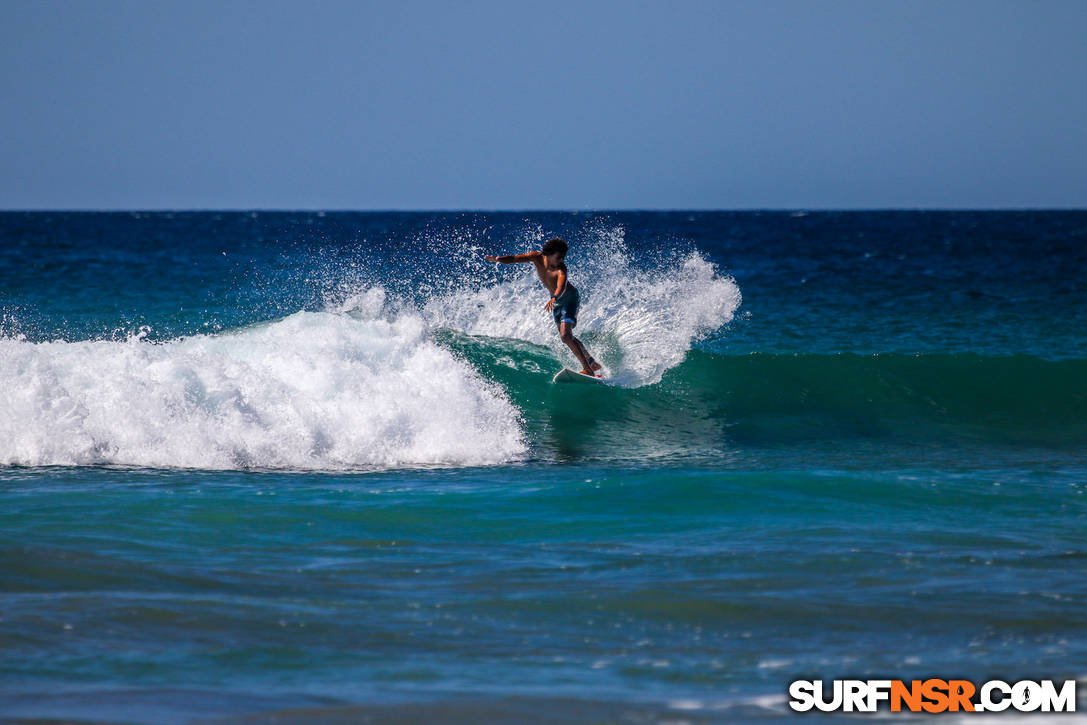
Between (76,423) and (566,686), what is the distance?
6.69 meters

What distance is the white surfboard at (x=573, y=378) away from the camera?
1195 cm

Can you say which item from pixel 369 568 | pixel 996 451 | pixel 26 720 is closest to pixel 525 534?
pixel 369 568

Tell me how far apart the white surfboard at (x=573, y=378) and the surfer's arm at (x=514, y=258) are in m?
1.32

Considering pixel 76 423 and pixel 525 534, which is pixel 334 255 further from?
pixel 525 534

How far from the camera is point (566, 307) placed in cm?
1196

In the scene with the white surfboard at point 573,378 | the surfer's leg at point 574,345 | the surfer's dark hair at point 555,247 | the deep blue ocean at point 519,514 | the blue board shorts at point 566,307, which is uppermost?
the surfer's dark hair at point 555,247

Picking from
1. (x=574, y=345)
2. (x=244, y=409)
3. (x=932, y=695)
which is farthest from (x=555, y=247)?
(x=932, y=695)

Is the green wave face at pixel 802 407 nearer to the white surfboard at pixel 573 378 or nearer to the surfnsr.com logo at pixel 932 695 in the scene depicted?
the white surfboard at pixel 573 378

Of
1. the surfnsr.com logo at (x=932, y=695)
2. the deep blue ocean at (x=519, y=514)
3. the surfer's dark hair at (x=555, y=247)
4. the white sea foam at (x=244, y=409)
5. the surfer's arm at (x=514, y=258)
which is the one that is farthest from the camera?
the surfer's dark hair at (x=555, y=247)

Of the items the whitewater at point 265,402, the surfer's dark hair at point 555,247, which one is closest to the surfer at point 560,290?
the surfer's dark hair at point 555,247

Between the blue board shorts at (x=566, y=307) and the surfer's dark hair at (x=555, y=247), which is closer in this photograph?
the surfer's dark hair at (x=555, y=247)

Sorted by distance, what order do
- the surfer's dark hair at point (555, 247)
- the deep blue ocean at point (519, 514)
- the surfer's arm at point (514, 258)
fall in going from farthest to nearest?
1. the surfer's dark hair at point (555, 247)
2. the surfer's arm at point (514, 258)
3. the deep blue ocean at point (519, 514)

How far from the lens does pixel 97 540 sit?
6316 mm

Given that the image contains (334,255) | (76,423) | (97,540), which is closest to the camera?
(97,540)
